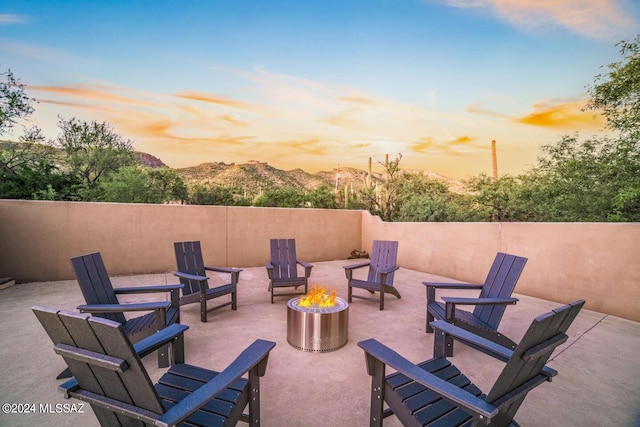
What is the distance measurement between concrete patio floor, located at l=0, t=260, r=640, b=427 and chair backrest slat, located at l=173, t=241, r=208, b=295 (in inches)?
14.7

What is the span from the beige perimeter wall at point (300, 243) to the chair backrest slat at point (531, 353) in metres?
4.22

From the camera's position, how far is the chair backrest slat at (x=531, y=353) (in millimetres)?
1211

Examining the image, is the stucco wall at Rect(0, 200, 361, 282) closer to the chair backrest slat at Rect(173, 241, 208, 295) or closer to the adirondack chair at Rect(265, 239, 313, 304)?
the adirondack chair at Rect(265, 239, 313, 304)

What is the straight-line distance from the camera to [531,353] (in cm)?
123

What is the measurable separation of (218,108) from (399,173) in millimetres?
10144

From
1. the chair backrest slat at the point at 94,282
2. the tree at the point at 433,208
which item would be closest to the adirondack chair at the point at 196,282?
the chair backrest slat at the point at 94,282

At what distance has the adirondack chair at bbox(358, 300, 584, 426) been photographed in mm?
1218

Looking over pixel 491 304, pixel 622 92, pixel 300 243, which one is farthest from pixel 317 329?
pixel 622 92

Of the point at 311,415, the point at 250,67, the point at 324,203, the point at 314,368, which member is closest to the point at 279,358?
the point at 314,368

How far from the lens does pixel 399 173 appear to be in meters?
17.1

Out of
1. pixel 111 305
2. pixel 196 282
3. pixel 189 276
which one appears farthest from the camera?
pixel 196 282

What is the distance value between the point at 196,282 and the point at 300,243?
436 centimetres

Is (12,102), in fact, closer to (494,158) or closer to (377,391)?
(377,391)

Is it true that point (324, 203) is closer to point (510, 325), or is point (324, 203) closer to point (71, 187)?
point (71, 187)
